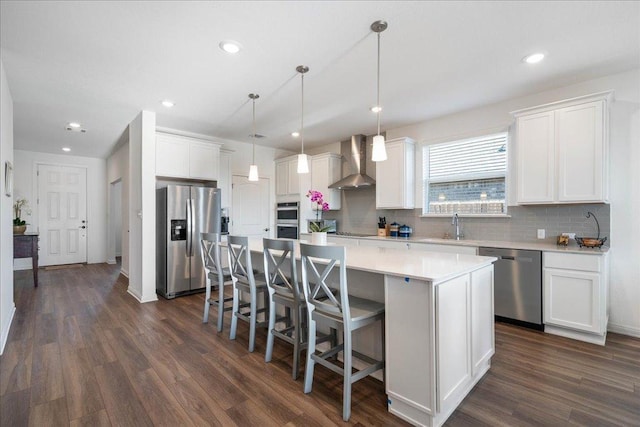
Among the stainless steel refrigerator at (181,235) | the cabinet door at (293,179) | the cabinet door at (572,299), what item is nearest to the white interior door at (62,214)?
the stainless steel refrigerator at (181,235)

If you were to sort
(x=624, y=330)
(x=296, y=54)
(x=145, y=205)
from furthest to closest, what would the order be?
(x=145, y=205)
(x=624, y=330)
(x=296, y=54)

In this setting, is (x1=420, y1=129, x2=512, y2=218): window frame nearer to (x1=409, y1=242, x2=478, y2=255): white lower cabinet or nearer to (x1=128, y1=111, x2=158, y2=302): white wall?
(x1=409, y1=242, x2=478, y2=255): white lower cabinet

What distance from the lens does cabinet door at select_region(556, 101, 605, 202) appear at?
294 centimetres

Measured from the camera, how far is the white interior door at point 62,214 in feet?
22.3

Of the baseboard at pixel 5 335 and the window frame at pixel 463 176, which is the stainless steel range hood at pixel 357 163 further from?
Answer: the baseboard at pixel 5 335

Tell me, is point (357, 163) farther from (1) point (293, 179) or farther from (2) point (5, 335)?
(2) point (5, 335)

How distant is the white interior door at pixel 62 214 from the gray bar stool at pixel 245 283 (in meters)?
6.35

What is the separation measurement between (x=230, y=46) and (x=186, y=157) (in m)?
2.69

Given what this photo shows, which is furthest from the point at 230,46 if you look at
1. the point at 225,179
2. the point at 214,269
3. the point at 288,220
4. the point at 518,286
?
the point at 288,220

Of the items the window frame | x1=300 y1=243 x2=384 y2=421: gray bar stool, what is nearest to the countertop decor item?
the window frame

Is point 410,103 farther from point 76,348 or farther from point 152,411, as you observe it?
point 76,348

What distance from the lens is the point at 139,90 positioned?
11.3ft

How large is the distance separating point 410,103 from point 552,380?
3.13 m

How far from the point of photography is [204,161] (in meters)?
5.00
